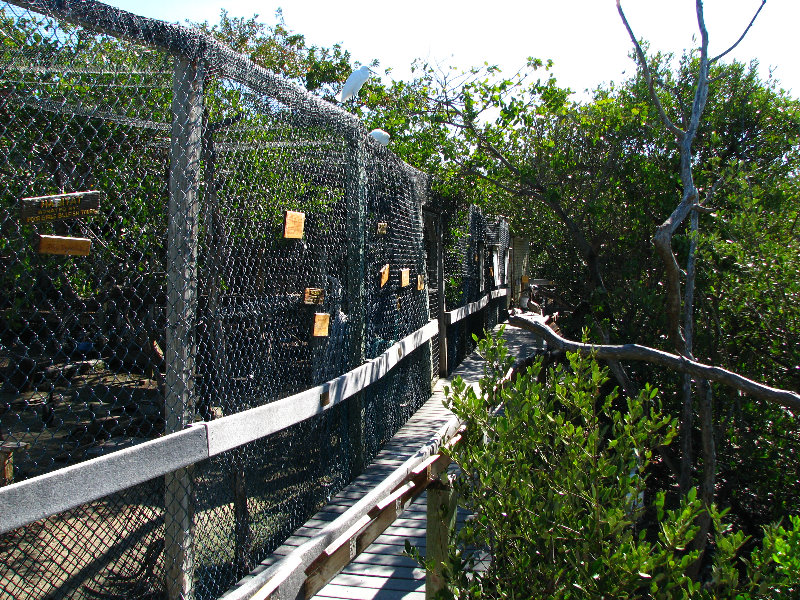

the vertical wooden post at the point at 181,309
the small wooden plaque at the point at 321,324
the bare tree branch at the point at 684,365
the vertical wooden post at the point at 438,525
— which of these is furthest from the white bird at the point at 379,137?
the vertical wooden post at the point at 438,525

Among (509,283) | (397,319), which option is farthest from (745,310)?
(509,283)

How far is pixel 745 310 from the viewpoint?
5.30 meters

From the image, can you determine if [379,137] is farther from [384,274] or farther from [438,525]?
[438,525]

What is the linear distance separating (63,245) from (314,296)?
196 cm

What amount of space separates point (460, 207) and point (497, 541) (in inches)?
295

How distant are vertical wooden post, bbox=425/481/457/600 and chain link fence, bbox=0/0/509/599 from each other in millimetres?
989

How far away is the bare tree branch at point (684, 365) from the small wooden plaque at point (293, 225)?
127cm

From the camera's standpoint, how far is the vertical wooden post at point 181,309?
2.68 meters

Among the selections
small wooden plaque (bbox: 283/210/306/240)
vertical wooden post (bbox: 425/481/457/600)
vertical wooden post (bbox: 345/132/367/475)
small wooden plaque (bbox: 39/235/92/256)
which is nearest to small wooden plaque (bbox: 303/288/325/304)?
small wooden plaque (bbox: 283/210/306/240)

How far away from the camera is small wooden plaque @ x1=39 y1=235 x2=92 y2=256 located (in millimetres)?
2053

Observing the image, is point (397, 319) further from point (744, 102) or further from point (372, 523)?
point (744, 102)

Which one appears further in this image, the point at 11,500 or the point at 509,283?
the point at 509,283

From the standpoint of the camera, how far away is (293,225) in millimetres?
3455

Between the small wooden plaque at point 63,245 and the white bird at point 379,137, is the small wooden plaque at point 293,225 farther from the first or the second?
the white bird at point 379,137
